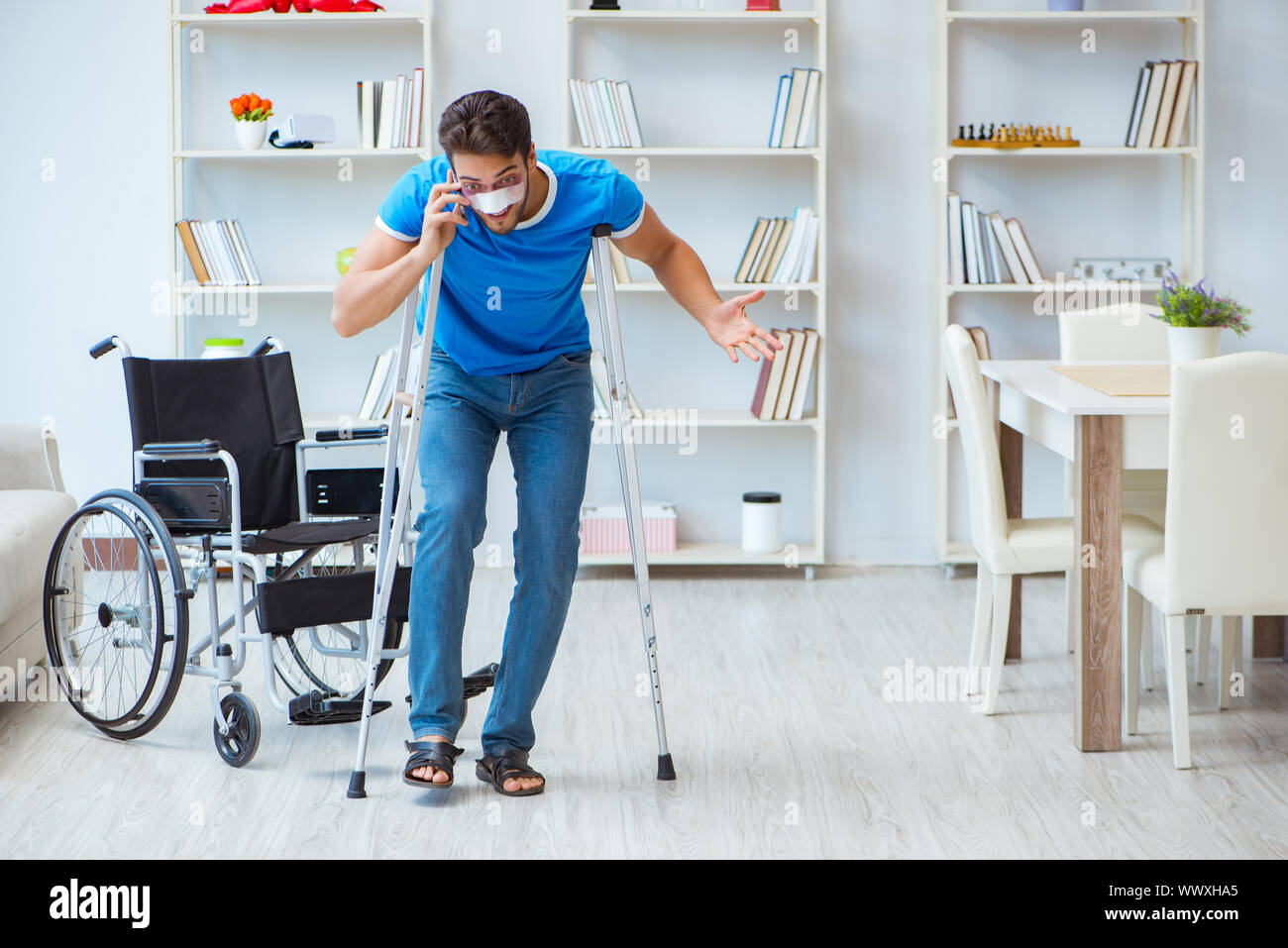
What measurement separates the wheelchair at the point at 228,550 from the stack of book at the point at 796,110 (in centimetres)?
192

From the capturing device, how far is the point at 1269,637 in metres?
3.45

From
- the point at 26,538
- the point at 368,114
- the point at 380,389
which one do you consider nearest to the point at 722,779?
the point at 26,538

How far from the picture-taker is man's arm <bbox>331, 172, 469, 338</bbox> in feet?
7.43

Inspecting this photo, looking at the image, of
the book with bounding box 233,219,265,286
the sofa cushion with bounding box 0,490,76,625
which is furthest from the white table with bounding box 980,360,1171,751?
the book with bounding box 233,219,265,286

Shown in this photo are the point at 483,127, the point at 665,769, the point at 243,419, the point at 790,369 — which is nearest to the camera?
the point at 483,127

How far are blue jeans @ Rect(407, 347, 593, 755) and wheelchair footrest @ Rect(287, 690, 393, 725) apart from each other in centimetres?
31

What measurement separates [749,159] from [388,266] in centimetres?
255

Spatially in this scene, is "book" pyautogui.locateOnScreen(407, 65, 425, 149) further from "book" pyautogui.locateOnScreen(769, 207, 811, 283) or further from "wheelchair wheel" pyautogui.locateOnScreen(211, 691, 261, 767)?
"wheelchair wheel" pyautogui.locateOnScreen(211, 691, 261, 767)

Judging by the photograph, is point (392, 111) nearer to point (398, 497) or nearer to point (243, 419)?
point (243, 419)

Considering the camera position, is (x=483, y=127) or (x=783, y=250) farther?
(x=783, y=250)

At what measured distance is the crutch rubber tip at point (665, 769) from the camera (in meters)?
2.64

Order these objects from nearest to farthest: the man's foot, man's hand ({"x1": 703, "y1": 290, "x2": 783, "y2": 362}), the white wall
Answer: man's hand ({"x1": 703, "y1": 290, "x2": 783, "y2": 362}) < the man's foot < the white wall
